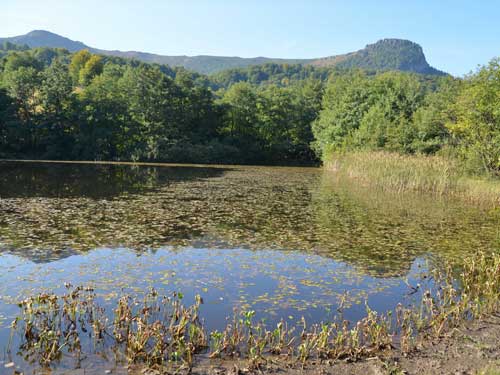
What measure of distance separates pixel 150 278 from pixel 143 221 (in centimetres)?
578

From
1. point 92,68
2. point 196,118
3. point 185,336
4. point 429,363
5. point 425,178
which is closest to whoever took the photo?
point 429,363

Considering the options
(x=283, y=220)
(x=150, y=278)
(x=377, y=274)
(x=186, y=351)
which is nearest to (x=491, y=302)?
(x=377, y=274)

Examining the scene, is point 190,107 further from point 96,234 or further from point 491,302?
point 491,302

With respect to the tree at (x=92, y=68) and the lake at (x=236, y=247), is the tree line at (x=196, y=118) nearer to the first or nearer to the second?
the tree at (x=92, y=68)

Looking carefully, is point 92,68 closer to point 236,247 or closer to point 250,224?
point 250,224

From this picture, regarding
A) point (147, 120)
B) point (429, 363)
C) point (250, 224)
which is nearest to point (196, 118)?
point (147, 120)

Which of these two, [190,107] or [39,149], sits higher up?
[190,107]

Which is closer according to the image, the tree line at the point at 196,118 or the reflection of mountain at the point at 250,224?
the reflection of mountain at the point at 250,224

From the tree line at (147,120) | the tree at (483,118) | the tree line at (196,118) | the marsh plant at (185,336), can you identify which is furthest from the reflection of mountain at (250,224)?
the tree line at (147,120)

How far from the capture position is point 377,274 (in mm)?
9531

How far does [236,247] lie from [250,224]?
10.1ft

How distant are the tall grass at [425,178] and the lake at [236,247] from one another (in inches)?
64.8

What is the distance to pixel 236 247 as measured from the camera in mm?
11445

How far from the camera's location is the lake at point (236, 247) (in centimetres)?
792
